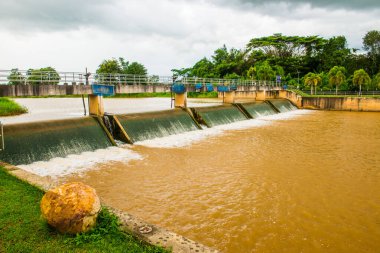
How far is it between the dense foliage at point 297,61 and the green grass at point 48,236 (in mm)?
50539

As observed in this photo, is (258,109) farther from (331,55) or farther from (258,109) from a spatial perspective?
(331,55)

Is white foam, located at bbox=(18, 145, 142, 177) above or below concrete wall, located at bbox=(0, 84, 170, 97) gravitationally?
below

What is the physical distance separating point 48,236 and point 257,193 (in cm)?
617

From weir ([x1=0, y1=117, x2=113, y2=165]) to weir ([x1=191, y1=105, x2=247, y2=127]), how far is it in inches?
346

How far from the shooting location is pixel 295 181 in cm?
1023

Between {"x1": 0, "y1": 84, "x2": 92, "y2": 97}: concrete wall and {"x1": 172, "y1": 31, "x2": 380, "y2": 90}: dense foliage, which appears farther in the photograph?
{"x1": 172, "y1": 31, "x2": 380, "y2": 90}: dense foliage

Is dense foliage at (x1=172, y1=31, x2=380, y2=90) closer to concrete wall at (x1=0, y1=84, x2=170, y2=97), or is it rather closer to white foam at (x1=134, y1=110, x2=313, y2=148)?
→ white foam at (x1=134, y1=110, x2=313, y2=148)

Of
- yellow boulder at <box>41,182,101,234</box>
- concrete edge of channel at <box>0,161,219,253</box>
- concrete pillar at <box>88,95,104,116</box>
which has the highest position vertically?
concrete pillar at <box>88,95,104,116</box>

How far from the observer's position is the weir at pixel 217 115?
23.0 meters

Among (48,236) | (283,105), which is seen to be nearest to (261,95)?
(283,105)

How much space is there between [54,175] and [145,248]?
719 cm

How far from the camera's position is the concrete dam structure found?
40.4 feet

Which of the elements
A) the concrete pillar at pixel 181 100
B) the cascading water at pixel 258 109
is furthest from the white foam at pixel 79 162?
the cascading water at pixel 258 109

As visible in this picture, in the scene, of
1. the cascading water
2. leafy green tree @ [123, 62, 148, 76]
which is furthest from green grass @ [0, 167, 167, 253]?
leafy green tree @ [123, 62, 148, 76]
